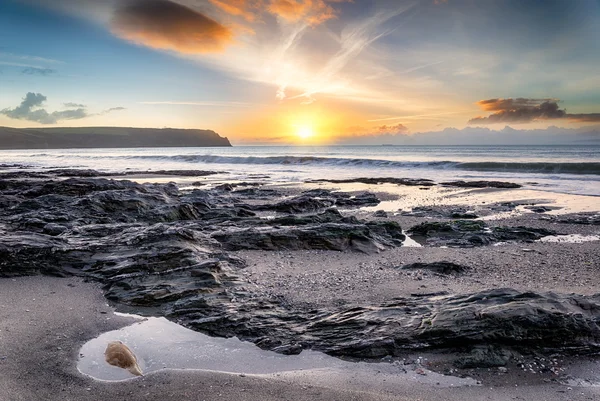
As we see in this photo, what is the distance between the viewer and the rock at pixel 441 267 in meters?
7.35

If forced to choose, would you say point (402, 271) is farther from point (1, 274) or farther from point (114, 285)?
point (1, 274)

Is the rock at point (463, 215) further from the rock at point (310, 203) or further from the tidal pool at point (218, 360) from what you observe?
the tidal pool at point (218, 360)

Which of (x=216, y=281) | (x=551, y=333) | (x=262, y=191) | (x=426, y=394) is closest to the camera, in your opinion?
(x=426, y=394)

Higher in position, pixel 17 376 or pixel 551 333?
pixel 551 333

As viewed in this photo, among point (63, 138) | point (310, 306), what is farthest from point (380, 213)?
point (63, 138)

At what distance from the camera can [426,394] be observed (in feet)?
12.0

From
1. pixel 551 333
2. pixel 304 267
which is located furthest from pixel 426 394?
pixel 304 267

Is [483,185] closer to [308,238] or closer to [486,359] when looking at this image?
[308,238]

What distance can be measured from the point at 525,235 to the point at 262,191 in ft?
47.3

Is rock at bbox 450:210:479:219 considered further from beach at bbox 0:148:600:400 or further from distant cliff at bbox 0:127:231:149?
distant cliff at bbox 0:127:231:149

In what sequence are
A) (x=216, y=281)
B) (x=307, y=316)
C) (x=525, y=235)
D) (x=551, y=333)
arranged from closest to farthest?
(x=551, y=333) < (x=307, y=316) < (x=216, y=281) < (x=525, y=235)

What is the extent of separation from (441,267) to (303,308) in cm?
321

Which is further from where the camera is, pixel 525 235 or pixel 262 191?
pixel 262 191

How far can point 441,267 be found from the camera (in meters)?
7.44
